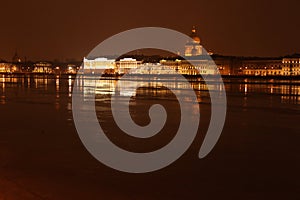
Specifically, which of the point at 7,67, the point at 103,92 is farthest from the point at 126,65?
the point at 103,92

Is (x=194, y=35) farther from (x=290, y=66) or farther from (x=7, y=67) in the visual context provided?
(x=7, y=67)

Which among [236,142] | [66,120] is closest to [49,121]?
[66,120]

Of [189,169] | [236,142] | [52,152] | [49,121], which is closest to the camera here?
[189,169]

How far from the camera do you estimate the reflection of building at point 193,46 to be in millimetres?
143250

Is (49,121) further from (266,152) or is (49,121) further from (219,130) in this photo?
(266,152)

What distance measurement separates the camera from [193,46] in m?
146

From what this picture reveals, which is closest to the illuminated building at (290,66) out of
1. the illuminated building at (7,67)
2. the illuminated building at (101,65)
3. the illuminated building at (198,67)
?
the illuminated building at (198,67)

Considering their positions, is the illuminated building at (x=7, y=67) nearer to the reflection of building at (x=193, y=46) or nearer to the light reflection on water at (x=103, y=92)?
the reflection of building at (x=193, y=46)

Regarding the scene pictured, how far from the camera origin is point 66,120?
→ 39.9ft

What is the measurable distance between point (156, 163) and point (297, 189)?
2.31m

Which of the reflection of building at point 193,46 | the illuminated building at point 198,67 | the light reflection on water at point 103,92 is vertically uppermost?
the reflection of building at point 193,46

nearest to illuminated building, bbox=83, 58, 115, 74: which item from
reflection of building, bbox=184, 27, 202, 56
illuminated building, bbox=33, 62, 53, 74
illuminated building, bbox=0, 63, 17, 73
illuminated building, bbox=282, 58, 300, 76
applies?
reflection of building, bbox=184, 27, 202, 56

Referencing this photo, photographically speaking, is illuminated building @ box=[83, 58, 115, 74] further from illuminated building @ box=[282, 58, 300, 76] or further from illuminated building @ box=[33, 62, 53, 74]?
illuminated building @ box=[282, 58, 300, 76]

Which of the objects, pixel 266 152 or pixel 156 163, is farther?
pixel 266 152
